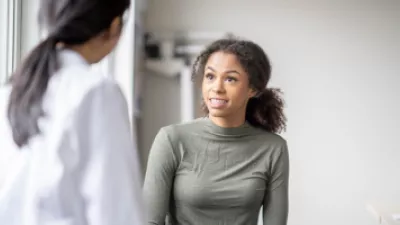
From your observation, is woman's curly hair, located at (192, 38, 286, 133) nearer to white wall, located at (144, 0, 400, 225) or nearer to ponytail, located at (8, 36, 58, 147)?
ponytail, located at (8, 36, 58, 147)

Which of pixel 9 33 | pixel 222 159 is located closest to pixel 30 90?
pixel 222 159

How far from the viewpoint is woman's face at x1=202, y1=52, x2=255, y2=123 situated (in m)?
1.27

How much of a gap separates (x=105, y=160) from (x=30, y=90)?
0.16 meters

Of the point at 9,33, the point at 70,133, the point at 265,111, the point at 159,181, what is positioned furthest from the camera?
the point at 9,33

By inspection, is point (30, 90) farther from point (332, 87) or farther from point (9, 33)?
point (332, 87)

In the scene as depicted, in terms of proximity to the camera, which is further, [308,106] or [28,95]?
[308,106]

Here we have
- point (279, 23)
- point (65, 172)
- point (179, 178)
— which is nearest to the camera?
point (65, 172)

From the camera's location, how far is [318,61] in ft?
7.04

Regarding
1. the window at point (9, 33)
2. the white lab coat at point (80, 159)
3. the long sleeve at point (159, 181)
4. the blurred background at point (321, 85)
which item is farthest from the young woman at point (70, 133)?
the blurred background at point (321, 85)

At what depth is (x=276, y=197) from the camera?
1310 millimetres

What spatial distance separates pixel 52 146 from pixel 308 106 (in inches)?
62.5

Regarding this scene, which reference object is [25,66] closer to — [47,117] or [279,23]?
[47,117]

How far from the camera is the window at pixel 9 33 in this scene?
5.05 ft

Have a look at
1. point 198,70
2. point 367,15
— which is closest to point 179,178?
point 198,70
